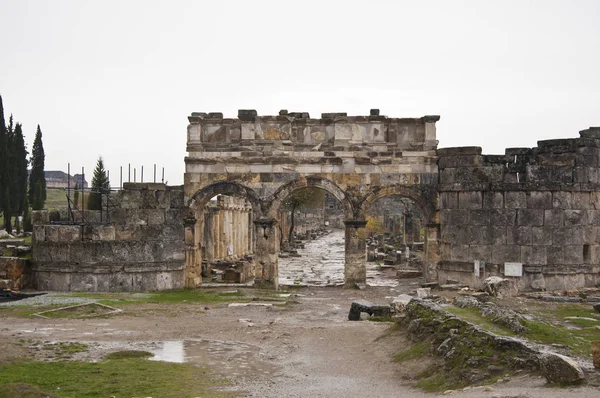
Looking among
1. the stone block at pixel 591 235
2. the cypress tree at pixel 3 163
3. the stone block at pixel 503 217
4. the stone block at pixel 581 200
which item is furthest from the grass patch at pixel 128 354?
the cypress tree at pixel 3 163

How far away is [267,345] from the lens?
14.5 m

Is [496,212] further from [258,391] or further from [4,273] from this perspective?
[4,273]

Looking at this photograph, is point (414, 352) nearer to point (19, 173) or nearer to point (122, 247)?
point (122, 247)

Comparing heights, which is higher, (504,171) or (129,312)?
(504,171)

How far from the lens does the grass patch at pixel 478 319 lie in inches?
467

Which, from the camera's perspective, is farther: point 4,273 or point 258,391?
point 4,273

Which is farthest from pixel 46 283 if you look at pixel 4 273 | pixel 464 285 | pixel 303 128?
pixel 464 285

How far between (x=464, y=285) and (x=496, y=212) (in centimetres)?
260

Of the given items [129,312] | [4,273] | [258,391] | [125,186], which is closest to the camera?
[258,391]

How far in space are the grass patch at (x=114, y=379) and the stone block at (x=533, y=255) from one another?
525 inches

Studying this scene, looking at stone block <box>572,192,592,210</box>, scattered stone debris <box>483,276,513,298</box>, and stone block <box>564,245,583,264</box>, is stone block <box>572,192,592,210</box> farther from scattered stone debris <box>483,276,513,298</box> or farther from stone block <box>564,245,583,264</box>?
scattered stone debris <box>483,276,513,298</box>

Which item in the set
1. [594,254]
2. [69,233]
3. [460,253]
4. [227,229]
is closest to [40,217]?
[69,233]

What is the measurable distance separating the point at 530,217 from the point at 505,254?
1423 millimetres

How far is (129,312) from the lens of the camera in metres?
18.2
